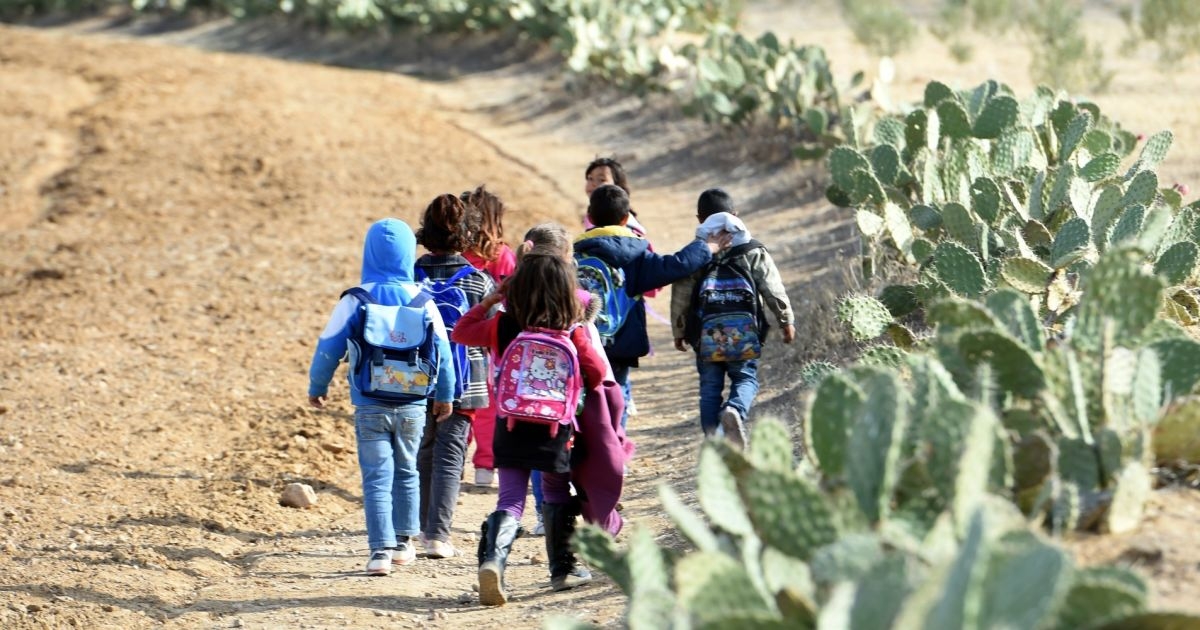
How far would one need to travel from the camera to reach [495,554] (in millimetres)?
5219

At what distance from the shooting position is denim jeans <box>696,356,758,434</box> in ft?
20.7

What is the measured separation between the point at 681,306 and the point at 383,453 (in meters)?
1.47

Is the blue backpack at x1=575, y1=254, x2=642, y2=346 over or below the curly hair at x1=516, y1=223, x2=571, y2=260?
below

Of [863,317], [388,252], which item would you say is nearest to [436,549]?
[388,252]

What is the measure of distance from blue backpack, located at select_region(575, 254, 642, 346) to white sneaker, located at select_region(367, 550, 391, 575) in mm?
1244

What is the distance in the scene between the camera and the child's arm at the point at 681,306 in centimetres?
641

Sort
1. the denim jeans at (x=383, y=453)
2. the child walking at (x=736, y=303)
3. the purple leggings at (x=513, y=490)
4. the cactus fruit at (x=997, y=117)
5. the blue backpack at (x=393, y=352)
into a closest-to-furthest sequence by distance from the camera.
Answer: the purple leggings at (x=513, y=490) → the blue backpack at (x=393, y=352) → the denim jeans at (x=383, y=453) → the child walking at (x=736, y=303) → the cactus fruit at (x=997, y=117)

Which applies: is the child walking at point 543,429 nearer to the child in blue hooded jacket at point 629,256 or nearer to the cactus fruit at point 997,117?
the child in blue hooded jacket at point 629,256

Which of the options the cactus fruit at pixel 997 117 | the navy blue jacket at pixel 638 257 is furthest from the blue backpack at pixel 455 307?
the cactus fruit at pixel 997 117

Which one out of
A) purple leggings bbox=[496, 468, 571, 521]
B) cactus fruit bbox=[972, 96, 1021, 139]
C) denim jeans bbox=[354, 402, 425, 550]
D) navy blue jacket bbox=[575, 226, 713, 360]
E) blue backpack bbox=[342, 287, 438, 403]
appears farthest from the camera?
cactus fruit bbox=[972, 96, 1021, 139]

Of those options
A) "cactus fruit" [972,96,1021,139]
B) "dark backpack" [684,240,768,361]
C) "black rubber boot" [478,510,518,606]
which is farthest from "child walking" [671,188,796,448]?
"cactus fruit" [972,96,1021,139]

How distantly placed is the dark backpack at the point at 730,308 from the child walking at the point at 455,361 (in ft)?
2.93

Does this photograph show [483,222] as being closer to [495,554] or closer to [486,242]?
[486,242]

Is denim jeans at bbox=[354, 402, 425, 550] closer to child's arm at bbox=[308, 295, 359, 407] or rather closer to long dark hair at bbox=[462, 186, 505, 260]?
child's arm at bbox=[308, 295, 359, 407]
